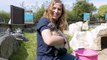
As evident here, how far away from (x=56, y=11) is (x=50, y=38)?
1.24ft

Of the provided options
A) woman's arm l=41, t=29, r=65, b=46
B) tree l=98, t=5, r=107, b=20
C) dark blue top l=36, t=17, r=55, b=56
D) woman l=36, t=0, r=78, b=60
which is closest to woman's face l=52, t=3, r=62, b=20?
woman l=36, t=0, r=78, b=60

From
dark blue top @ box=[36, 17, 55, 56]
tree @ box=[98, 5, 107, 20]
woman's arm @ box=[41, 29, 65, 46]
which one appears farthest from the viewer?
tree @ box=[98, 5, 107, 20]

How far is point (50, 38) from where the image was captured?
11.3ft

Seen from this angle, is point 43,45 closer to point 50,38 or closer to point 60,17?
point 50,38

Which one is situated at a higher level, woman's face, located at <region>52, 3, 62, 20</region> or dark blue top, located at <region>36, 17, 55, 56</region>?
woman's face, located at <region>52, 3, 62, 20</region>

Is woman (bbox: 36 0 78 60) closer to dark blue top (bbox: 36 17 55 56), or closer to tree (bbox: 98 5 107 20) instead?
dark blue top (bbox: 36 17 55 56)

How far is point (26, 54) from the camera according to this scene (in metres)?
8.45

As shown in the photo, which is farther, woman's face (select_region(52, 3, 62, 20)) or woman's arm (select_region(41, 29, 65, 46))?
woman's face (select_region(52, 3, 62, 20))

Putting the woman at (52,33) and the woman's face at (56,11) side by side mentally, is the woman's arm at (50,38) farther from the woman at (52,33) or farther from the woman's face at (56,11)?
the woman's face at (56,11)

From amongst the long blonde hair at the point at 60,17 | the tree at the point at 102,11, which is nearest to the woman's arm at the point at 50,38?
the long blonde hair at the point at 60,17

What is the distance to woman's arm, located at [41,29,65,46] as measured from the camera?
344 centimetres

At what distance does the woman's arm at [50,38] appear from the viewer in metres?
3.44

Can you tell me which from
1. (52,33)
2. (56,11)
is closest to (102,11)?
(56,11)

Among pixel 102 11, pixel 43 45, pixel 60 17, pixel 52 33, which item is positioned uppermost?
pixel 102 11
